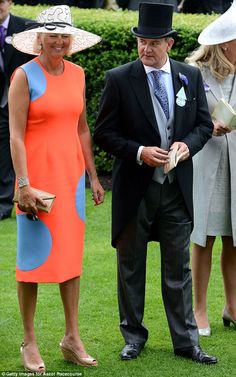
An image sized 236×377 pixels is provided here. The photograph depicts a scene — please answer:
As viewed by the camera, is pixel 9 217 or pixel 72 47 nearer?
pixel 72 47

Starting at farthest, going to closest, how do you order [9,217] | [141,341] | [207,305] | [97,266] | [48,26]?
1. [9,217]
2. [97,266]
3. [207,305]
4. [141,341]
5. [48,26]

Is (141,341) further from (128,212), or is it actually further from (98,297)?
(98,297)

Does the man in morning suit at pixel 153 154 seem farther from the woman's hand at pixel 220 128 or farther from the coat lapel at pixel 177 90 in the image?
the woman's hand at pixel 220 128

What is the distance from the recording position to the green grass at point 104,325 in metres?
7.30

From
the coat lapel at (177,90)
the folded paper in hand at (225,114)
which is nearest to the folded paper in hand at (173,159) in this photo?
the coat lapel at (177,90)

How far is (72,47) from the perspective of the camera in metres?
7.35

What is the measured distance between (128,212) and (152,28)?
42.5 inches

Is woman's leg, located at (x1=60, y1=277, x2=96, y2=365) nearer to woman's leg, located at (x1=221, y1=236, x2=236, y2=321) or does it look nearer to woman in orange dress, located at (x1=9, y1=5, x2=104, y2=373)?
woman in orange dress, located at (x1=9, y1=5, x2=104, y2=373)

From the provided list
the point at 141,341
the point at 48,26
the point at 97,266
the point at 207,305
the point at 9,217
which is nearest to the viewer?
the point at 48,26

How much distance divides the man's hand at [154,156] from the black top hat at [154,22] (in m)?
0.64

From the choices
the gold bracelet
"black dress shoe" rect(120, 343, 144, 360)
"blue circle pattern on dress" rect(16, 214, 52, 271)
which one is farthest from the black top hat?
"black dress shoe" rect(120, 343, 144, 360)

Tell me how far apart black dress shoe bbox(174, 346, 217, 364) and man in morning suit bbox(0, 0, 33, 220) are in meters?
4.47

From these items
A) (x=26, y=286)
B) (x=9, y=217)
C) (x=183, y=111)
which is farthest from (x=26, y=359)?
(x=9, y=217)

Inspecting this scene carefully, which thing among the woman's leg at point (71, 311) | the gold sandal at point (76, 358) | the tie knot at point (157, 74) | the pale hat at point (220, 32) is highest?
the pale hat at point (220, 32)
